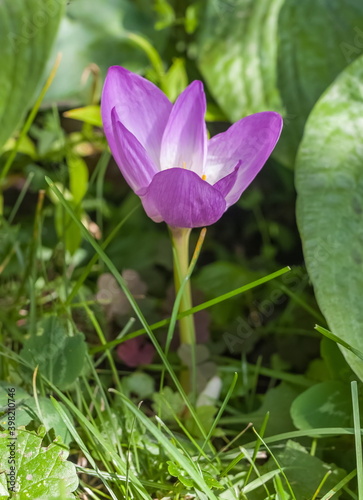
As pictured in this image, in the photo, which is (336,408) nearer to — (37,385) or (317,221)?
(317,221)

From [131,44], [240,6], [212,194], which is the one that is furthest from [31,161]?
[212,194]

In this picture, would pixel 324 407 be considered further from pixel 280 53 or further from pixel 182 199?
pixel 280 53

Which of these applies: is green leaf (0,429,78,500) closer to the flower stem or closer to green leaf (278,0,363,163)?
the flower stem

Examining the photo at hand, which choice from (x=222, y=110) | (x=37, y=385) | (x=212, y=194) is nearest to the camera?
(x=212, y=194)

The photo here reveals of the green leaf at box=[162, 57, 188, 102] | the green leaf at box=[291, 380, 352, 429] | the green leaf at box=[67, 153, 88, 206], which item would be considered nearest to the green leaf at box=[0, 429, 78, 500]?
the green leaf at box=[291, 380, 352, 429]

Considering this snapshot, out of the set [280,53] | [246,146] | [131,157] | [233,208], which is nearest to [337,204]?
[246,146]

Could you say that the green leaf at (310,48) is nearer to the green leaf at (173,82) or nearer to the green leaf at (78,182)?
the green leaf at (173,82)
